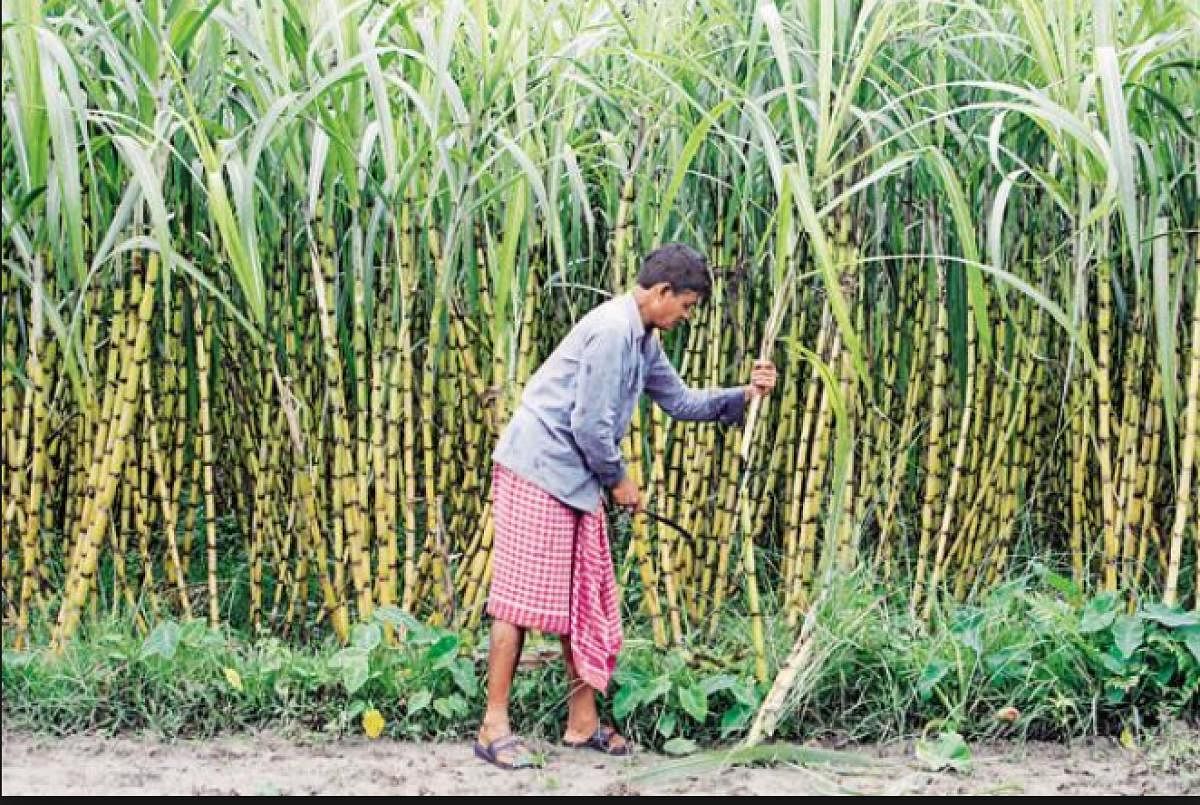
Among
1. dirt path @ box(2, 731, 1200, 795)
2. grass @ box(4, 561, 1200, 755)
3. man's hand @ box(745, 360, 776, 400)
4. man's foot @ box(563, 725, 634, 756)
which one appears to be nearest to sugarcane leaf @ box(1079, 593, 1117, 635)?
grass @ box(4, 561, 1200, 755)

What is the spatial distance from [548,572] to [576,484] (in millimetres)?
174

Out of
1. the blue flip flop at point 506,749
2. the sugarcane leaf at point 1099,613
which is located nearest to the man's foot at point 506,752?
the blue flip flop at point 506,749

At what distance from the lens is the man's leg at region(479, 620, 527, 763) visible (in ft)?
9.60

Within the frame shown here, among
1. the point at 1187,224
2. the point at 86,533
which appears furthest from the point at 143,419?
the point at 1187,224

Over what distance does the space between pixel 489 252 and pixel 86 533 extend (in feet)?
3.31

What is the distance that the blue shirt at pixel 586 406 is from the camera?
9.23 feet

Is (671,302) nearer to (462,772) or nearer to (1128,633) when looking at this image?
(462,772)

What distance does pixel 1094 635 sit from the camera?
3057mm

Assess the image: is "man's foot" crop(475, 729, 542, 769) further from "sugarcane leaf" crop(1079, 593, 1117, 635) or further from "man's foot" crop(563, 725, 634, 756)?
"sugarcane leaf" crop(1079, 593, 1117, 635)

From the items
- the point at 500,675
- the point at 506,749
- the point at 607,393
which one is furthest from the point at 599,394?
the point at 506,749

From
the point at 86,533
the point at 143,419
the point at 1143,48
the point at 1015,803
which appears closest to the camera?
the point at 1015,803

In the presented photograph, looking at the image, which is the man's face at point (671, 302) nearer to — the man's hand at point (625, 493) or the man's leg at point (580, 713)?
the man's hand at point (625, 493)

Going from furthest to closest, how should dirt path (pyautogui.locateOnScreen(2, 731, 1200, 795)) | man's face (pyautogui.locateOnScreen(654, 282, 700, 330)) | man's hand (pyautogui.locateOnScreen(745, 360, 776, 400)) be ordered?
man's hand (pyautogui.locateOnScreen(745, 360, 776, 400)) → man's face (pyautogui.locateOnScreen(654, 282, 700, 330)) → dirt path (pyautogui.locateOnScreen(2, 731, 1200, 795))

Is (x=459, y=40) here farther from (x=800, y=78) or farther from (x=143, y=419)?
(x=143, y=419)
